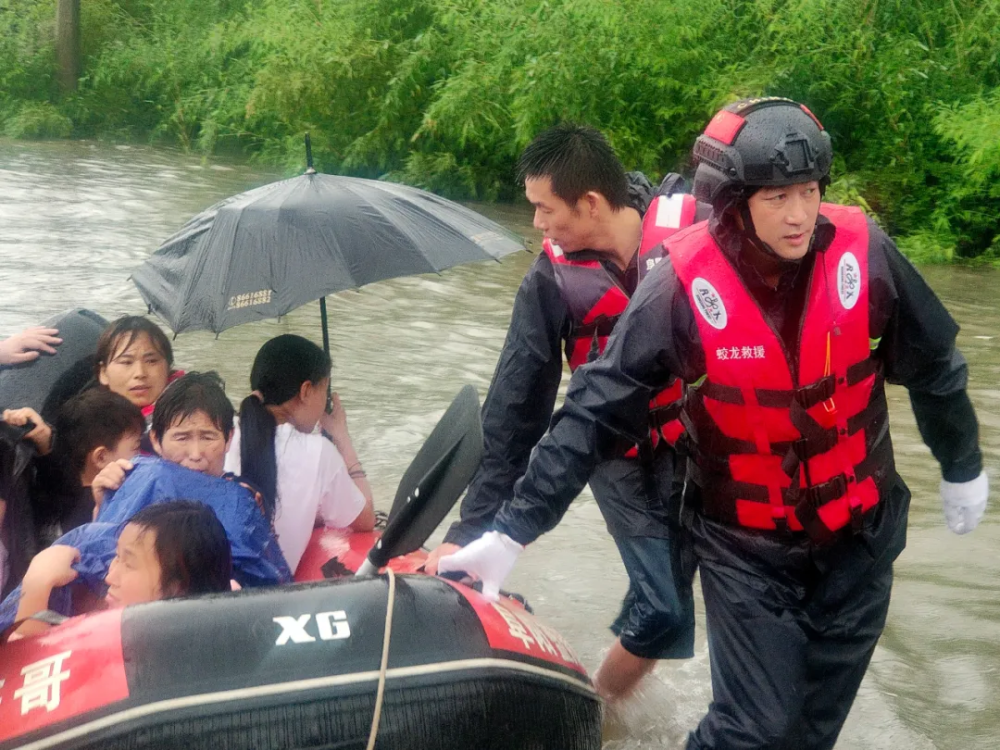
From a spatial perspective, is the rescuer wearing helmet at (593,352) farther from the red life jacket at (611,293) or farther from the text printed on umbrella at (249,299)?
the text printed on umbrella at (249,299)

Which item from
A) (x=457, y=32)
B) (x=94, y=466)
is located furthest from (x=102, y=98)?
(x=94, y=466)

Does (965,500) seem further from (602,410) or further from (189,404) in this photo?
(189,404)

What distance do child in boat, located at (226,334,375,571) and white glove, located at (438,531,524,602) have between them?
0.91 m

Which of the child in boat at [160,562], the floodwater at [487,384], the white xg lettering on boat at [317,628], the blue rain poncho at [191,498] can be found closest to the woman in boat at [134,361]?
the blue rain poncho at [191,498]

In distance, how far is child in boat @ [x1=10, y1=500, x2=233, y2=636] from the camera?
236 centimetres

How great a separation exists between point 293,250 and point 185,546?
A: 1.09 meters

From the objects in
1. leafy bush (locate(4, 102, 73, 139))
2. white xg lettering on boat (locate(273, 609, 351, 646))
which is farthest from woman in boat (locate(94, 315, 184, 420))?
leafy bush (locate(4, 102, 73, 139))

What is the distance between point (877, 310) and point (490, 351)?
470 centimetres

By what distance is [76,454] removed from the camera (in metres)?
3.11

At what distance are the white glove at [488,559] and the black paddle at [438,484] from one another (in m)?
0.07

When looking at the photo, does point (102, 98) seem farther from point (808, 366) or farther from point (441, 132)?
point (808, 366)

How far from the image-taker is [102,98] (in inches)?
675

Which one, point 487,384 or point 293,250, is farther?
point 487,384

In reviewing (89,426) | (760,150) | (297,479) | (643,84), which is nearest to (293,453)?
(297,479)
